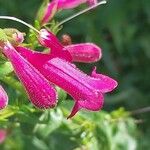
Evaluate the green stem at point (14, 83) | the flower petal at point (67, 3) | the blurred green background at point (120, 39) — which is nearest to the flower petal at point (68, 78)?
the green stem at point (14, 83)

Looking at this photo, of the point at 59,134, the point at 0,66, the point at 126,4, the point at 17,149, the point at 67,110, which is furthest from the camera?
the point at 126,4

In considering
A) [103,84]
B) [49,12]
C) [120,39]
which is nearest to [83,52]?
[49,12]

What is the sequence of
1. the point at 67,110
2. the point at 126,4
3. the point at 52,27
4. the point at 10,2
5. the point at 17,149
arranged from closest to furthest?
the point at 52,27, the point at 67,110, the point at 17,149, the point at 10,2, the point at 126,4

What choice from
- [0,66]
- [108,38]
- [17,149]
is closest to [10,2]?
[108,38]

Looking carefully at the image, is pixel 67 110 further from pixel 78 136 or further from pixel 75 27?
pixel 75 27

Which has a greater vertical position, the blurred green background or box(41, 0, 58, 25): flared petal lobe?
box(41, 0, 58, 25): flared petal lobe

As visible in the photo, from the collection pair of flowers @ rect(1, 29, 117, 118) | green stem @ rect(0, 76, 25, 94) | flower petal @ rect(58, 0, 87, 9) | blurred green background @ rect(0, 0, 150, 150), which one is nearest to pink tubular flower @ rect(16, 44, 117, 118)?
pair of flowers @ rect(1, 29, 117, 118)

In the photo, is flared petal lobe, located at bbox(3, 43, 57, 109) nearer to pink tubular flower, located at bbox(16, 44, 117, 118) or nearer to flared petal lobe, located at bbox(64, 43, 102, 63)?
pink tubular flower, located at bbox(16, 44, 117, 118)

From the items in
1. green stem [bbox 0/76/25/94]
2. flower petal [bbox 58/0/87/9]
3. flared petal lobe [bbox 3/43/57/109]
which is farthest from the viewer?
flower petal [bbox 58/0/87/9]
